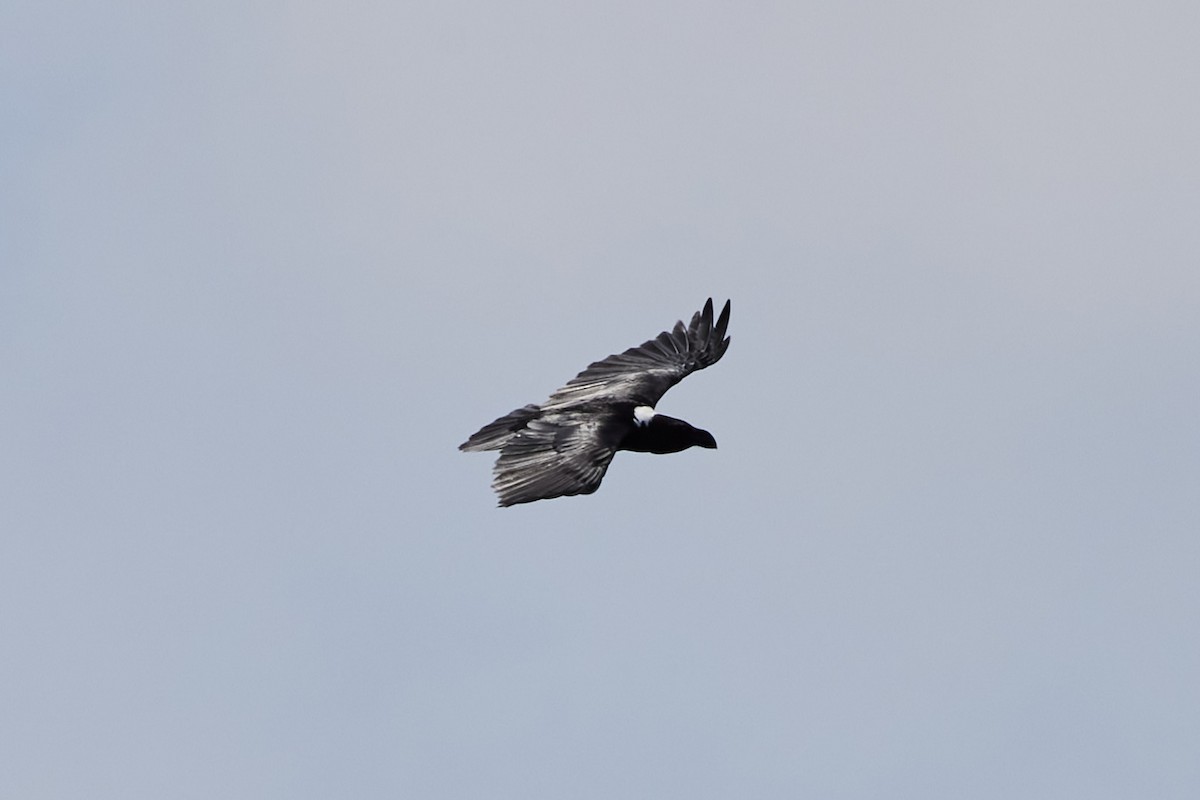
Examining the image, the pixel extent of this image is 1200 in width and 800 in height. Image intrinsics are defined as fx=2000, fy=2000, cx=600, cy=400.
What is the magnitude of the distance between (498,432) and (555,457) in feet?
5.76

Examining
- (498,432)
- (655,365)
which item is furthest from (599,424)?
(655,365)

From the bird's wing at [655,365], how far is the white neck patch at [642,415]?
0.36m

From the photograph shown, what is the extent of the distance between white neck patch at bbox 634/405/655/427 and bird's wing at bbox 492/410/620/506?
3.44 ft

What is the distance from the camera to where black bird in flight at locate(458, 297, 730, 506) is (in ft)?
93.0

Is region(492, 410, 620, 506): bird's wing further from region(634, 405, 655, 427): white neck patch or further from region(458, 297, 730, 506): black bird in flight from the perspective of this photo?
region(634, 405, 655, 427): white neck patch

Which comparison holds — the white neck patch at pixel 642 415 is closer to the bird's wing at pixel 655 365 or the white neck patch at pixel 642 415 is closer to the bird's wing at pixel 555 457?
the bird's wing at pixel 655 365

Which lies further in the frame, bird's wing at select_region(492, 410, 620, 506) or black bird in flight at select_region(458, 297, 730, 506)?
black bird in flight at select_region(458, 297, 730, 506)

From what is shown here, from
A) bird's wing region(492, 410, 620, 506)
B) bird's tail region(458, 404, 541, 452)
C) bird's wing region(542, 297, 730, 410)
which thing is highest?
bird's wing region(542, 297, 730, 410)

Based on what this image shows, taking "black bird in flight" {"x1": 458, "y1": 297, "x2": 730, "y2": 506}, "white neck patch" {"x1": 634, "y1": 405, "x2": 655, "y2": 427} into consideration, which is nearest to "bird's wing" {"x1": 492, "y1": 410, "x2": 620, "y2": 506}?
"black bird in flight" {"x1": 458, "y1": 297, "x2": 730, "y2": 506}

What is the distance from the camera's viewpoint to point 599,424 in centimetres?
3027

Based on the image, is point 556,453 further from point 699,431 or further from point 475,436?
point 699,431

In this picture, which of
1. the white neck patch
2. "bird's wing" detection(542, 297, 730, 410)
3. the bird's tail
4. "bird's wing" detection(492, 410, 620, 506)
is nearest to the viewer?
"bird's wing" detection(492, 410, 620, 506)

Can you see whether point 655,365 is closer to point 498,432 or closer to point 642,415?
point 642,415

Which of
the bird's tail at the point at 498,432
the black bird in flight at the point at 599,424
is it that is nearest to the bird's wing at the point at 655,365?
the black bird in flight at the point at 599,424
